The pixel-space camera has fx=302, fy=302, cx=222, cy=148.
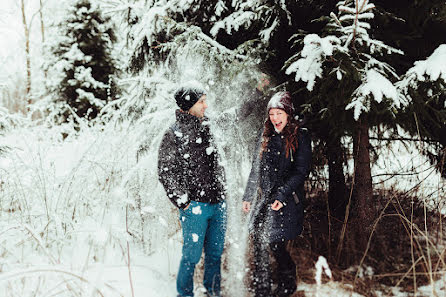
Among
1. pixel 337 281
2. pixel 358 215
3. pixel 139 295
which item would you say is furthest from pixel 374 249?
pixel 139 295

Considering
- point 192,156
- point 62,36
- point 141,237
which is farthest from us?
point 62,36

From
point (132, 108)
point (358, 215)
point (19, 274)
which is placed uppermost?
point (132, 108)

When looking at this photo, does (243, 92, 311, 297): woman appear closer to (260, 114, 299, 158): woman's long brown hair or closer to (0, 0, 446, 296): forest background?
(260, 114, 299, 158): woman's long brown hair

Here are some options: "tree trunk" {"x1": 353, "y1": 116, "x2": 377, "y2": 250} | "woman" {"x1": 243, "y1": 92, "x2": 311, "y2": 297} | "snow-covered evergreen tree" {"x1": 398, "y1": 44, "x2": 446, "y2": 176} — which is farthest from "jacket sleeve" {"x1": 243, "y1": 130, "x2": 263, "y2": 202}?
"snow-covered evergreen tree" {"x1": 398, "y1": 44, "x2": 446, "y2": 176}

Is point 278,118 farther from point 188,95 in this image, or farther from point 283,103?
point 188,95

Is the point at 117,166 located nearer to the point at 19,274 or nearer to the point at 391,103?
the point at 19,274

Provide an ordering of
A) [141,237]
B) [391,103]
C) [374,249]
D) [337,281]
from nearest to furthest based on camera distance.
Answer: [391,103] → [337,281] → [374,249] → [141,237]

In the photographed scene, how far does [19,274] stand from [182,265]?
1453 mm

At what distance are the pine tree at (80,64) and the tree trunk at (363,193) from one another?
9481mm

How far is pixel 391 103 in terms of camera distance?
238cm

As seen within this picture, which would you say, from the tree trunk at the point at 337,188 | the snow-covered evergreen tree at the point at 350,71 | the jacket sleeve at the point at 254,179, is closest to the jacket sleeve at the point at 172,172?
the jacket sleeve at the point at 254,179

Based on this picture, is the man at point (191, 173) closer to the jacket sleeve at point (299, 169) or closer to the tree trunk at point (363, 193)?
the jacket sleeve at point (299, 169)

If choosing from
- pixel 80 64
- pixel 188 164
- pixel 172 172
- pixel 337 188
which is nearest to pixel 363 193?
→ pixel 337 188

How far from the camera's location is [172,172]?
245cm
